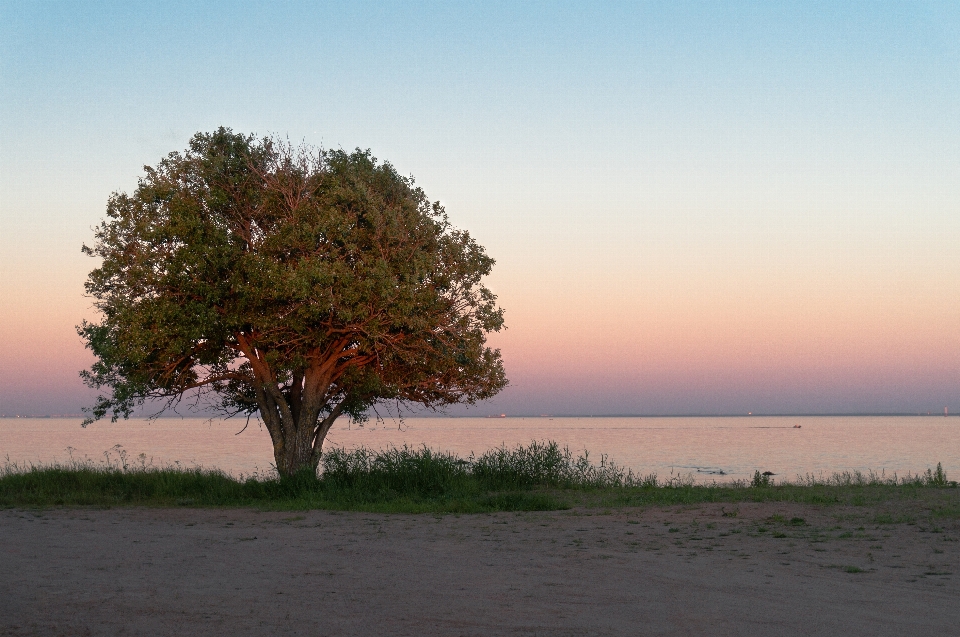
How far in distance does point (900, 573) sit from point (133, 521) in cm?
1244

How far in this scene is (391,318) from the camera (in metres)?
19.6

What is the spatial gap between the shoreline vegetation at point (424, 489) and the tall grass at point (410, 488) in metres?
0.02

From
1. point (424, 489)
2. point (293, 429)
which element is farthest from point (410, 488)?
point (293, 429)

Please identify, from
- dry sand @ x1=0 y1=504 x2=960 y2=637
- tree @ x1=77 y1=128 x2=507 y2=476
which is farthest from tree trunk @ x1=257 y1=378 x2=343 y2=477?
dry sand @ x1=0 y1=504 x2=960 y2=637

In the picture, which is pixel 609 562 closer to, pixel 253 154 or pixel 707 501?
pixel 707 501

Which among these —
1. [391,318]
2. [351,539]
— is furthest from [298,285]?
[351,539]

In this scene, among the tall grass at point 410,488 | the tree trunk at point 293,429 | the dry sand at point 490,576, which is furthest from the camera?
the tree trunk at point 293,429

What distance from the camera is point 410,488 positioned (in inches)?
746

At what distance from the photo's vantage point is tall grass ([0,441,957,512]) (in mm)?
17281

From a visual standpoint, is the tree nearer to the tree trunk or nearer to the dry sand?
the tree trunk

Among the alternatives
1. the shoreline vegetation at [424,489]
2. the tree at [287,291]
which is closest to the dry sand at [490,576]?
the shoreline vegetation at [424,489]

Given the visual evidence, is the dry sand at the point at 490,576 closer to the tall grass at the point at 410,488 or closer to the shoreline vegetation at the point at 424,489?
the shoreline vegetation at the point at 424,489

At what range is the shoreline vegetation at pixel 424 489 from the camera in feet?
55.6

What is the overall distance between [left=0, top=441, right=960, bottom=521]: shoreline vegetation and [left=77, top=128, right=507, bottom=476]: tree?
171cm
